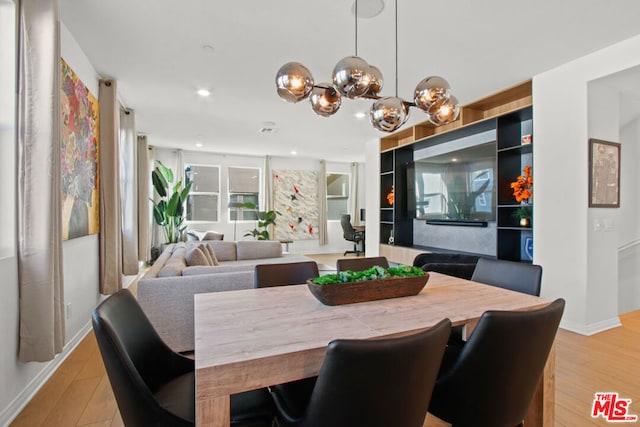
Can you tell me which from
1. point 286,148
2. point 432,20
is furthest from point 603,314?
point 286,148

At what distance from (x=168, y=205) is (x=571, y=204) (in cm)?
601

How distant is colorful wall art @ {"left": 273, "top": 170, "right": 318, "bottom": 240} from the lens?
8141mm

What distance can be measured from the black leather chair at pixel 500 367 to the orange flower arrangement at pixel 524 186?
2.79 metres

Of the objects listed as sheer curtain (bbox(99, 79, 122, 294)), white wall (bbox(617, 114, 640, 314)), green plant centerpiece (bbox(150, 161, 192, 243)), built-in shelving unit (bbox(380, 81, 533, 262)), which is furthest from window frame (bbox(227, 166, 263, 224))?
white wall (bbox(617, 114, 640, 314))

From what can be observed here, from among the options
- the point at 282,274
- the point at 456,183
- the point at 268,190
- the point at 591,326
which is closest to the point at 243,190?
the point at 268,190

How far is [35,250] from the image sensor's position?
69.8 inches

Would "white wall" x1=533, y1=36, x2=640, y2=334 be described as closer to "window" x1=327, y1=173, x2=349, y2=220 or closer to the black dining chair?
the black dining chair

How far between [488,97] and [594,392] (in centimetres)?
312

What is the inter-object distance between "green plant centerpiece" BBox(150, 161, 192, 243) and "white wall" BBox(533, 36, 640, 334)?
18.1ft

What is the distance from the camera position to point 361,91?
1.73 m

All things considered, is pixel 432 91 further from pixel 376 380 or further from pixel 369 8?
pixel 376 380

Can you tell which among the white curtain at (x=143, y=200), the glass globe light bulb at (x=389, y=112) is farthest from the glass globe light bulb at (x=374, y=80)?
the white curtain at (x=143, y=200)

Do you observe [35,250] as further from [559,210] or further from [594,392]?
[559,210]

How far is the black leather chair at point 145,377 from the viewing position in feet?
3.11
